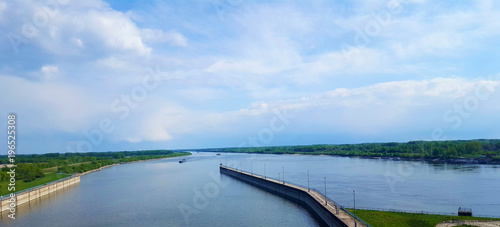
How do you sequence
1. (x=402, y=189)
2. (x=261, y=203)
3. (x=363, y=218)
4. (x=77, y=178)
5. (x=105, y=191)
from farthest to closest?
(x=77, y=178)
(x=105, y=191)
(x=402, y=189)
(x=261, y=203)
(x=363, y=218)

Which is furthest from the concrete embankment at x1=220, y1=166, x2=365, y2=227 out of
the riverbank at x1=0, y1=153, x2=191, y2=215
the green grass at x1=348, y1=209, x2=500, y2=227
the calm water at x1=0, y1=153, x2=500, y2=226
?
the riverbank at x1=0, y1=153, x2=191, y2=215

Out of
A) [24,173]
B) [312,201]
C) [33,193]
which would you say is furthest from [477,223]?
[24,173]

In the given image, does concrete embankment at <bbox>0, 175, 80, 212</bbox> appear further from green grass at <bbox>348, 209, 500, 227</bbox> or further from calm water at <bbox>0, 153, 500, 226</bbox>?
green grass at <bbox>348, 209, 500, 227</bbox>

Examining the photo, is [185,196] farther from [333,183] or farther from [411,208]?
[411,208]

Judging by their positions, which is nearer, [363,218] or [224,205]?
[363,218]

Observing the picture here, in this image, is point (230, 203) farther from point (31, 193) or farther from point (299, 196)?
point (31, 193)

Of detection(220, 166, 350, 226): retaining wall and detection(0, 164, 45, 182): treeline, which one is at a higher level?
detection(0, 164, 45, 182): treeline

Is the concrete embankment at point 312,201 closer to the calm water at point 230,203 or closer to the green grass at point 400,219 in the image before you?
the calm water at point 230,203

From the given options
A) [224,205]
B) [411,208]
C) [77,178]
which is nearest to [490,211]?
[411,208]
